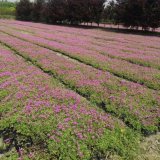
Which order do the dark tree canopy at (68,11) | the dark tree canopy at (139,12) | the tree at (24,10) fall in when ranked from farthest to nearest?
1. the tree at (24,10)
2. the dark tree canopy at (68,11)
3. the dark tree canopy at (139,12)

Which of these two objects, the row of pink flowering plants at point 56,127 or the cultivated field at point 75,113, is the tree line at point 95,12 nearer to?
the cultivated field at point 75,113

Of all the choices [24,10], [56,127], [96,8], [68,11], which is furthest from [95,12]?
[56,127]

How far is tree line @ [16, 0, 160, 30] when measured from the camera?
47.2 meters

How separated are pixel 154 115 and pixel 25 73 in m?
7.55

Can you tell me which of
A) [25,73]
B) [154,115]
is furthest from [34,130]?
[25,73]

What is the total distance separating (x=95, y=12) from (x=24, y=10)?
1564 inches

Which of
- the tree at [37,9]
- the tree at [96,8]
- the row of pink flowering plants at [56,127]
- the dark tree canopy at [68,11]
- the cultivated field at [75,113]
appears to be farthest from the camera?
the tree at [37,9]

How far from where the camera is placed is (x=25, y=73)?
42.4ft

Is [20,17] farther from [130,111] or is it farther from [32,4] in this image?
[130,111]

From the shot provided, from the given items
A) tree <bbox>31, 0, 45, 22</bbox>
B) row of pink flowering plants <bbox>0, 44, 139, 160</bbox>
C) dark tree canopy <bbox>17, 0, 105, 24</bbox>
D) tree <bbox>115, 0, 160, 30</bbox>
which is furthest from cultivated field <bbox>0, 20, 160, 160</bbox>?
tree <bbox>31, 0, 45, 22</bbox>

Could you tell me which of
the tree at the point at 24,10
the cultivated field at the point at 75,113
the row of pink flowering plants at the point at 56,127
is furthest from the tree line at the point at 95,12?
the row of pink flowering plants at the point at 56,127

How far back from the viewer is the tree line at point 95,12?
47.2 m

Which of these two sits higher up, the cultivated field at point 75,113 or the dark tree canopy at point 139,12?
the dark tree canopy at point 139,12

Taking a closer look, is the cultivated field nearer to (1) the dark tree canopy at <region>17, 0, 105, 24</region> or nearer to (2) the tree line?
(2) the tree line
